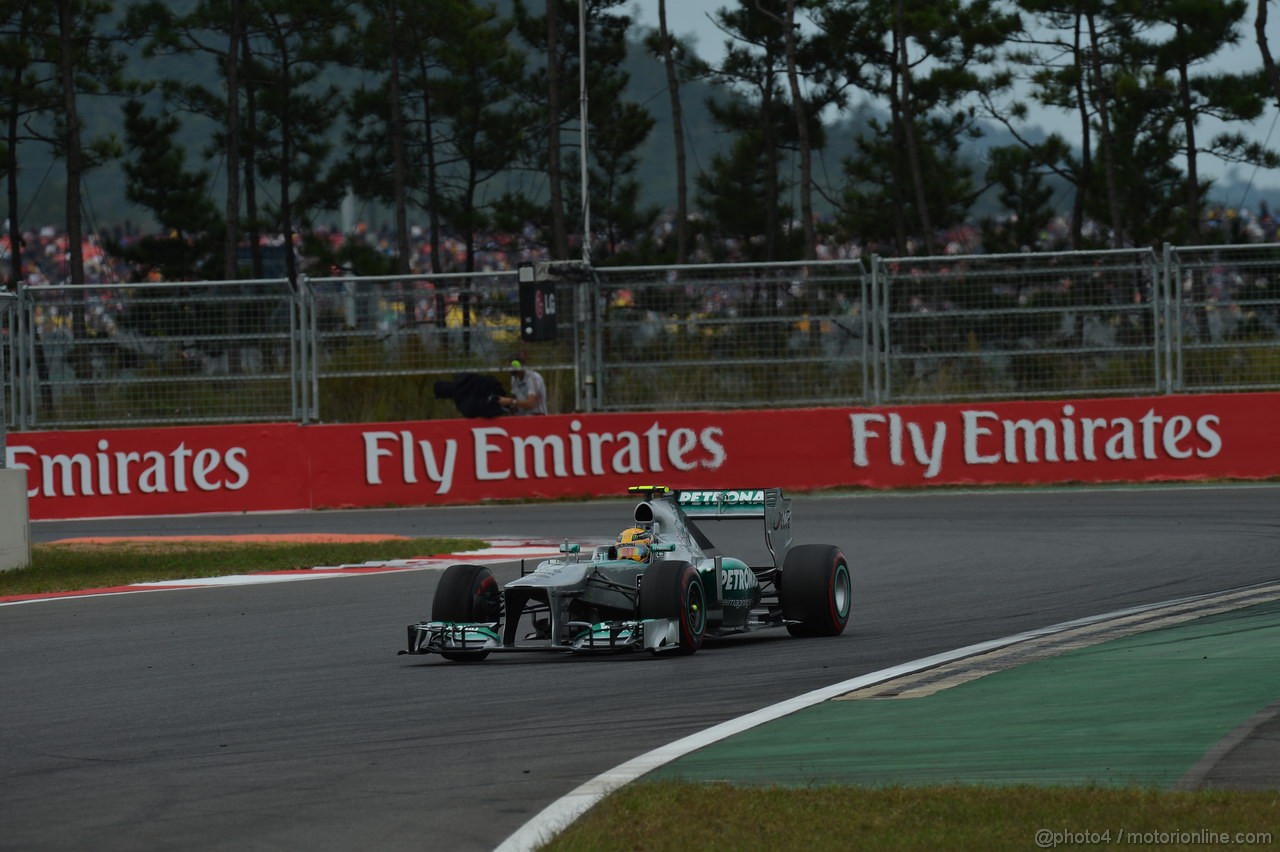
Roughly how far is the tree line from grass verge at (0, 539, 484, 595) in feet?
74.0

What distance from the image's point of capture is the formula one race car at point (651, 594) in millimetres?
9312

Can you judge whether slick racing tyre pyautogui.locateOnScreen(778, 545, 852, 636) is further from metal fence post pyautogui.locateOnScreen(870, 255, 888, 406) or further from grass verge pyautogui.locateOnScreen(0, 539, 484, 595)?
metal fence post pyautogui.locateOnScreen(870, 255, 888, 406)

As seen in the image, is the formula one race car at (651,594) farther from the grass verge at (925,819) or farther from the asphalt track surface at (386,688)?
the grass verge at (925,819)

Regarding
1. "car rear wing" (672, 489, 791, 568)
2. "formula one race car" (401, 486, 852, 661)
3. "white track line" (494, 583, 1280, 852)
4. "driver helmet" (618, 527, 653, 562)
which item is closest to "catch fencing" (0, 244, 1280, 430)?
"car rear wing" (672, 489, 791, 568)

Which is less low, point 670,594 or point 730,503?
point 730,503

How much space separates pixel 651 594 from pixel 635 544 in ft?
1.82

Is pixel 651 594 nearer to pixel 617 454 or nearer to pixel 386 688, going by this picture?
pixel 386 688

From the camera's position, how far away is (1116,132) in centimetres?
4641

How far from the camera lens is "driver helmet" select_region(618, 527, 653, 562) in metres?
9.73

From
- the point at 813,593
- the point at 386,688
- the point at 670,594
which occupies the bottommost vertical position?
the point at 386,688

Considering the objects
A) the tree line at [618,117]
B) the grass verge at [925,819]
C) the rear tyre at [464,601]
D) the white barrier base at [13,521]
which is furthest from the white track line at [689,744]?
the tree line at [618,117]

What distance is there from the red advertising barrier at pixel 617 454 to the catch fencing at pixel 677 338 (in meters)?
0.27

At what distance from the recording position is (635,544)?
386 inches

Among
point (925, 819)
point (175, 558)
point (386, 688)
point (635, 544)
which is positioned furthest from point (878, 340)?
point (925, 819)
